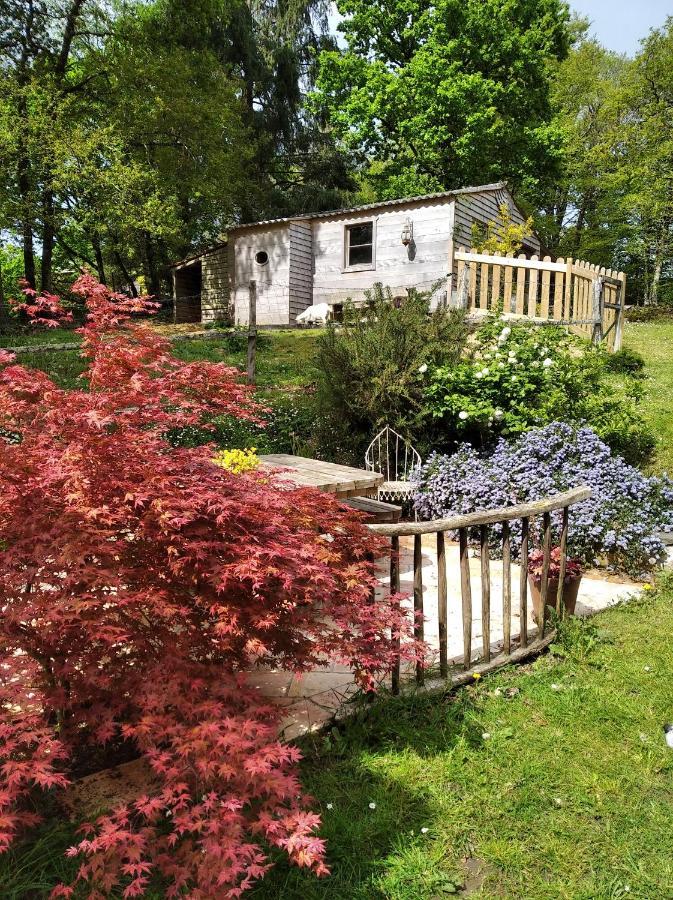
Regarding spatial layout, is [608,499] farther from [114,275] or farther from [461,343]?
[114,275]

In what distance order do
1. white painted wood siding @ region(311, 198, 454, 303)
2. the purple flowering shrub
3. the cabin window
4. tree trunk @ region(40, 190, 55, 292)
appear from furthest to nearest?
the cabin window < tree trunk @ region(40, 190, 55, 292) < white painted wood siding @ region(311, 198, 454, 303) < the purple flowering shrub

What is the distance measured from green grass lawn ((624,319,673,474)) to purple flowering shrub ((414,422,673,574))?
3.64ft

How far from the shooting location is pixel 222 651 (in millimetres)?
1979

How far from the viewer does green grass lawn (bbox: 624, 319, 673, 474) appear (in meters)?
6.25

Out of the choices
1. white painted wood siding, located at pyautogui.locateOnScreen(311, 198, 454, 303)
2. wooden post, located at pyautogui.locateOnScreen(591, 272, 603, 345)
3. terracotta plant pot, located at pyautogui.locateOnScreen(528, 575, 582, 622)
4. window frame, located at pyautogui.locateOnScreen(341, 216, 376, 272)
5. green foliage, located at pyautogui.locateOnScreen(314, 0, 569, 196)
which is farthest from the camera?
green foliage, located at pyautogui.locateOnScreen(314, 0, 569, 196)

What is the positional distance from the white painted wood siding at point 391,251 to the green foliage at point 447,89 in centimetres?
563

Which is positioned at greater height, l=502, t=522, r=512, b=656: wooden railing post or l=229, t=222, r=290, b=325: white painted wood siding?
l=229, t=222, r=290, b=325: white painted wood siding

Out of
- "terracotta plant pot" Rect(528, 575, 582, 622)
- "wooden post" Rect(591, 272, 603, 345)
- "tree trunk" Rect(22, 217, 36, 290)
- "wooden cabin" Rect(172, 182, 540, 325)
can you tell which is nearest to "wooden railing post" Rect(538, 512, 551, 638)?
"terracotta plant pot" Rect(528, 575, 582, 622)

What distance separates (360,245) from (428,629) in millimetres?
13698

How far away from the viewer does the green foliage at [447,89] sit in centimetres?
1805

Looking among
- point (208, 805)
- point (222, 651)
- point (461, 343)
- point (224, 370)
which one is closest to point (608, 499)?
point (461, 343)

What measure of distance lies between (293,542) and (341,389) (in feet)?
15.2

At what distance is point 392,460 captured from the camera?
659 centimetres

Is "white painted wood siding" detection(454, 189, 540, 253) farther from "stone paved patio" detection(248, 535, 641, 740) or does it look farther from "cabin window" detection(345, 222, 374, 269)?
"stone paved patio" detection(248, 535, 641, 740)
